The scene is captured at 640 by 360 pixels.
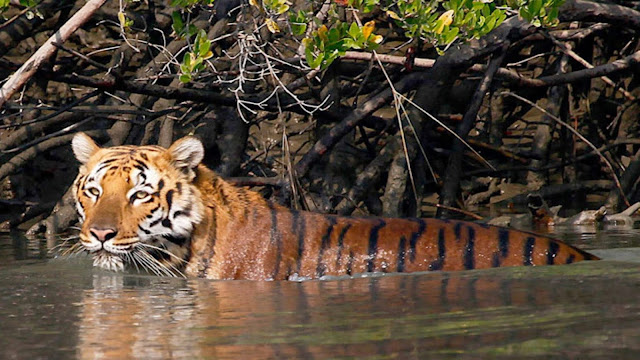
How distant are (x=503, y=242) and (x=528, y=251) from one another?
13 cm

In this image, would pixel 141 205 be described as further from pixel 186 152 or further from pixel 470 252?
pixel 470 252

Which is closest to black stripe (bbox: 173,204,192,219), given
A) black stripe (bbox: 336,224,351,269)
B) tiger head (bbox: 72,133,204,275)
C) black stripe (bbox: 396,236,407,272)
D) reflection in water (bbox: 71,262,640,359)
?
tiger head (bbox: 72,133,204,275)

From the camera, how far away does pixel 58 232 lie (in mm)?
8570

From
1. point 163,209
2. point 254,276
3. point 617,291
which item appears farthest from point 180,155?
point 617,291

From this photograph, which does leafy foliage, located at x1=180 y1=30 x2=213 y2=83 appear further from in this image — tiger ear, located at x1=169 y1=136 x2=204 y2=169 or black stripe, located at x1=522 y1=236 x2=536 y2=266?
black stripe, located at x1=522 y1=236 x2=536 y2=266

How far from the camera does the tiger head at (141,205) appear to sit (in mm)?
5902

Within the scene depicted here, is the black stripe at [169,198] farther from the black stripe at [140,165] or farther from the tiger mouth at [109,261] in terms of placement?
the tiger mouth at [109,261]

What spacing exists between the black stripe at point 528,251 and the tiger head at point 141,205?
5.41 ft

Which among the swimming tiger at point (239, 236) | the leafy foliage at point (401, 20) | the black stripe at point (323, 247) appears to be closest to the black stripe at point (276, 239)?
the swimming tiger at point (239, 236)

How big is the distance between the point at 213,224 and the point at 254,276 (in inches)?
14.6

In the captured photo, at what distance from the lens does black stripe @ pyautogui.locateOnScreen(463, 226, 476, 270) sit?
5.98 meters

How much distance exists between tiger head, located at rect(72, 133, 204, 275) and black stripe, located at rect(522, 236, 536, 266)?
5.41 feet

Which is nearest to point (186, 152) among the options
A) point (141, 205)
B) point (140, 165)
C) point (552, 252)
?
point (140, 165)

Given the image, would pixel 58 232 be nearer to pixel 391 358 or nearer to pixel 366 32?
pixel 366 32
